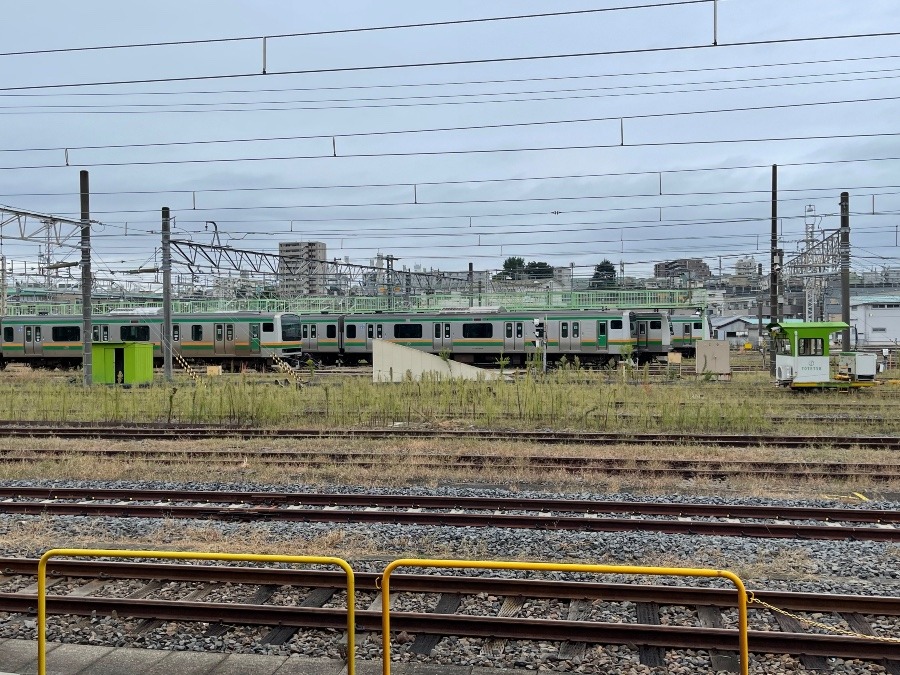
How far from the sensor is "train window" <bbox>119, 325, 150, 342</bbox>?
40.4 metres

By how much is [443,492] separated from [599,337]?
91.4 feet

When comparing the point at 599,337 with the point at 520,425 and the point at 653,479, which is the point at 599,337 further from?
the point at 653,479

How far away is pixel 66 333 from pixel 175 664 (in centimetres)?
3936

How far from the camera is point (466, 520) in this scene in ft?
33.8

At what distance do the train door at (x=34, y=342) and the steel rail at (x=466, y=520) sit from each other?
A: 33.5 metres

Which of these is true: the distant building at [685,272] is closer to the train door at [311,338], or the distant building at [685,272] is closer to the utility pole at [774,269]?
the utility pole at [774,269]

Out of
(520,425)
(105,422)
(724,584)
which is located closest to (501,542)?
(724,584)

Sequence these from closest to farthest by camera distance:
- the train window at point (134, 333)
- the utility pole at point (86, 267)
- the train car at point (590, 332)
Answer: the utility pole at point (86, 267) → the train car at point (590, 332) → the train window at point (134, 333)

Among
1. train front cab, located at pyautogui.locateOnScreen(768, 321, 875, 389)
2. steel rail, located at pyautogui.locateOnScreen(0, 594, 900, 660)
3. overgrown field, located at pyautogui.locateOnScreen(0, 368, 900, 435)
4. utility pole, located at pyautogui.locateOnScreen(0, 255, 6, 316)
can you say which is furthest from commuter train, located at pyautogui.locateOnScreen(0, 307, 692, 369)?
steel rail, located at pyautogui.locateOnScreen(0, 594, 900, 660)

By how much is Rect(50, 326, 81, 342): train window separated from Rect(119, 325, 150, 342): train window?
2.16m

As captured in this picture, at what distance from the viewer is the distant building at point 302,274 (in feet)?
132

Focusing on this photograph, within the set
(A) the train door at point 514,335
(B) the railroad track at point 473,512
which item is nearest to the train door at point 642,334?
(A) the train door at point 514,335

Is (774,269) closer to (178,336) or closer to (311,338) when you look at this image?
(311,338)

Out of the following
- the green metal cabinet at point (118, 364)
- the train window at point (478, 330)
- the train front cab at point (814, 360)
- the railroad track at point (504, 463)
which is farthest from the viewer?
the train window at point (478, 330)
